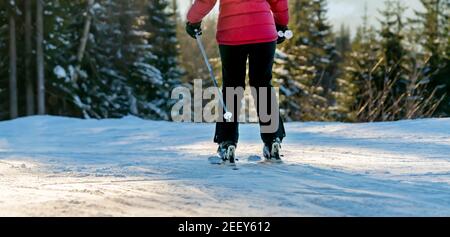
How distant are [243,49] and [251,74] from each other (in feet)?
0.68

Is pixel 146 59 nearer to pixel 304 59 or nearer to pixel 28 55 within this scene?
pixel 304 59

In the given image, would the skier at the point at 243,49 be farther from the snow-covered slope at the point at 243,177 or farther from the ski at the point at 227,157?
the snow-covered slope at the point at 243,177

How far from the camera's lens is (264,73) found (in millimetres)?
4762

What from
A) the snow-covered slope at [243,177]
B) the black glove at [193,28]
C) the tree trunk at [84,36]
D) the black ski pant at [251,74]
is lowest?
the snow-covered slope at [243,177]

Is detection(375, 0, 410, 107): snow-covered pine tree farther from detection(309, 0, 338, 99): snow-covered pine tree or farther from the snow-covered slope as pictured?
the snow-covered slope

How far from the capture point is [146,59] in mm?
35438

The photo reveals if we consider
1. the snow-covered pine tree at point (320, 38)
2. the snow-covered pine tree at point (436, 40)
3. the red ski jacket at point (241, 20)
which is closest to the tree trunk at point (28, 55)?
the snow-covered pine tree at point (436, 40)

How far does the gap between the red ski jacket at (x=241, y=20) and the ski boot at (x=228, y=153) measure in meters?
0.78

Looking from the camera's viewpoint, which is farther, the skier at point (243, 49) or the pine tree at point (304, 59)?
the pine tree at point (304, 59)

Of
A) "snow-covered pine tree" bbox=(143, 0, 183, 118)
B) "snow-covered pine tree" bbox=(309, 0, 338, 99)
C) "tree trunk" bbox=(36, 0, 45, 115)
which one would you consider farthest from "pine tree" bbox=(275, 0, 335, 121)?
"tree trunk" bbox=(36, 0, 45, 115)

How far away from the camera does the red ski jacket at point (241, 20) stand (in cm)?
466

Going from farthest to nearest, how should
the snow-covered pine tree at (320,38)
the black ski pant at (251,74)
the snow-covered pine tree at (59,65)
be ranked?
the snow-covered pine tree at (320,38), the snow-covered pine tree at (59,65), the black ski pant at (251,74)

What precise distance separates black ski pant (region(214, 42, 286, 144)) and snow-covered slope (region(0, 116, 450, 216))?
256mm
